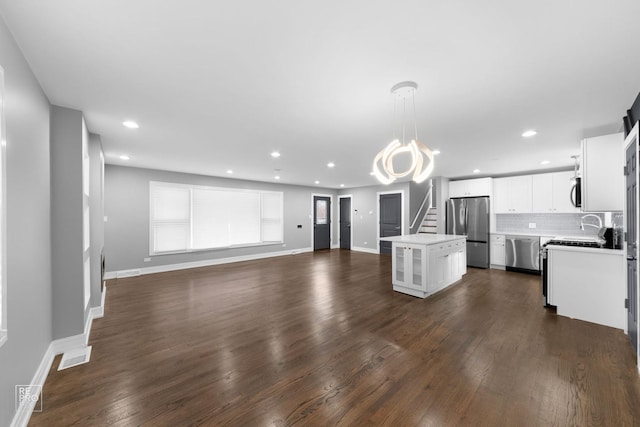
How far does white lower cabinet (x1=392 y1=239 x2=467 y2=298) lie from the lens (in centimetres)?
404

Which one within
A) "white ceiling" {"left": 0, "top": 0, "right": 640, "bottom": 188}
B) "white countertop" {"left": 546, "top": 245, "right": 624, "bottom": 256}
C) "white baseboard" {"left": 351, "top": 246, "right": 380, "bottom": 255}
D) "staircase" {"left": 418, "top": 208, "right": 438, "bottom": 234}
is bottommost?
"white baseboard" {"left": 351, "top": 246, "right": 380, "bottom": 255}

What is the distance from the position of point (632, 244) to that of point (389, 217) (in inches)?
236

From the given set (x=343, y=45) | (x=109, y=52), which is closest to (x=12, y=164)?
(x=109, y=52)

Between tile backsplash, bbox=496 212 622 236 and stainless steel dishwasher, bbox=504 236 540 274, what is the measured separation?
617 millimetres

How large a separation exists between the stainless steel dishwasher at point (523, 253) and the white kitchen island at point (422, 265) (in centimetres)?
231

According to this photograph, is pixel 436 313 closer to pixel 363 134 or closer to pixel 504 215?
pixel 363 134

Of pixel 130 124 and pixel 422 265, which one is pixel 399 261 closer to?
pixel 422 265

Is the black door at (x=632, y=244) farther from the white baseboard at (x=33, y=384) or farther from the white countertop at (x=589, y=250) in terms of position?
the white baseboard at (x=33, y=384)

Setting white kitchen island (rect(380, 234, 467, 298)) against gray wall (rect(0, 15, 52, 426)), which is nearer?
gray wall (rect(0, 15, 52, 426))

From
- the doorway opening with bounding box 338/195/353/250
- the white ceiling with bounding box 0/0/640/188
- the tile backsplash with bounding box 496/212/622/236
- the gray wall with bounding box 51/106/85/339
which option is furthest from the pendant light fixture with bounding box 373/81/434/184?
the doorway opening with bounding box 338/195/353/250

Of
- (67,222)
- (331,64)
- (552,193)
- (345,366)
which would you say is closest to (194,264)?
(67,222)

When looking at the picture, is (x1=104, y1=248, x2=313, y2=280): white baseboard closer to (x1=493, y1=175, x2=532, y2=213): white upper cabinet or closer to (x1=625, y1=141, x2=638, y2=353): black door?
(x1=493, y1=175, x2=532, y2=213): white upper cabinet

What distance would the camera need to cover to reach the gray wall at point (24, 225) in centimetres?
151

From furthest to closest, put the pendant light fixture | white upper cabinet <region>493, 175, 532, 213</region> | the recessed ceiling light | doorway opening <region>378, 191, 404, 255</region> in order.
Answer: doorway opening <region>378, 191, 404, 255</region> → white upper cabinet <region>493, 175, 532, 213</region> → the recessed ceiling light → the pendant light fixture
